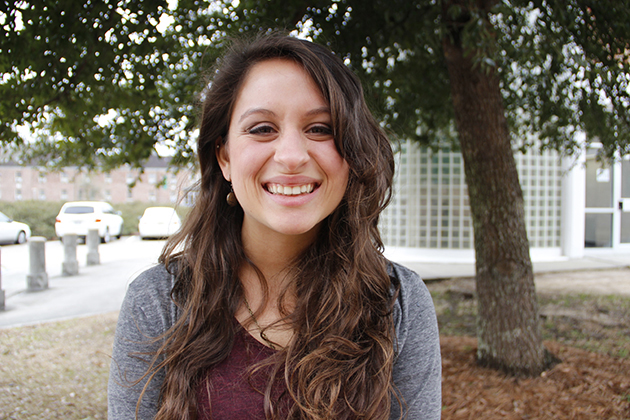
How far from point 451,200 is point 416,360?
934 centimetres

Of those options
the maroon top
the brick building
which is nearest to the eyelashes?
the maroon top

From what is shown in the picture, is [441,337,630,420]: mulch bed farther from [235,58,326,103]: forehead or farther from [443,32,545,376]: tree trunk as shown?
[235,58,326,103]: forehead

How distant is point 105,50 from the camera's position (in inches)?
122

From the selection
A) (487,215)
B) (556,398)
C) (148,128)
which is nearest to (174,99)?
(148,128)

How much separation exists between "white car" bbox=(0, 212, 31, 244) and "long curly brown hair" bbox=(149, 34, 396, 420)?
57.3 ft

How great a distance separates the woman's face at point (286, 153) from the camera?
53.2 inches

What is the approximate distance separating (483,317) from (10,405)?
4.19 meters

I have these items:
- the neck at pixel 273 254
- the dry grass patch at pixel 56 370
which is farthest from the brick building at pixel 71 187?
the neck at pixel 273 254

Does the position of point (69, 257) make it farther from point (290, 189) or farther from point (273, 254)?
point (290, 189)

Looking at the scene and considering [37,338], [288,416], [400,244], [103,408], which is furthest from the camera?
[400,244]

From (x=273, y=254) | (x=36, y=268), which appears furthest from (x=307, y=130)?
(x=36, y=268)

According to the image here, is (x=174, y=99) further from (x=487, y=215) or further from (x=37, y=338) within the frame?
(x=37, y=338)

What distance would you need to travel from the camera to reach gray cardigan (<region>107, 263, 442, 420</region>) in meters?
1.36

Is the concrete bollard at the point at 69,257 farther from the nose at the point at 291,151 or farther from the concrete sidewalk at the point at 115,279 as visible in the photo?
the nose at the point at 291,151
